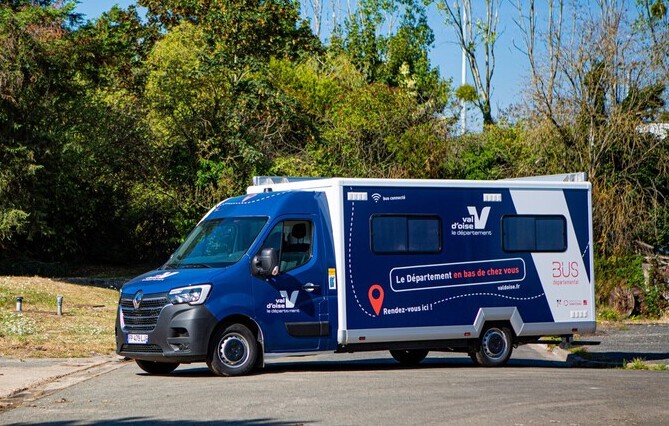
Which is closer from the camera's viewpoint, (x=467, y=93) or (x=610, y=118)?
(x=610, y=118)

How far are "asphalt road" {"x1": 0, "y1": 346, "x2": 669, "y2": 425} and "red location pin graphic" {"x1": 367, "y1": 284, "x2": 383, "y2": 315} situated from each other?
920mm

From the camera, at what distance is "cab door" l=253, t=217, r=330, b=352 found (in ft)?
52.6

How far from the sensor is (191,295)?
15398 mm

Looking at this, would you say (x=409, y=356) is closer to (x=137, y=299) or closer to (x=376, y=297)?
(x=376, y=297)

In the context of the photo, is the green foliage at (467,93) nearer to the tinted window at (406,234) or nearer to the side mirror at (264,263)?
the tinted window at (406,234)

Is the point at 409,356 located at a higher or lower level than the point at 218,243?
lower

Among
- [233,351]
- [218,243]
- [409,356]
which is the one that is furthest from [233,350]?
[409,356]

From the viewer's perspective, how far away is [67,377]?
15.8 meters

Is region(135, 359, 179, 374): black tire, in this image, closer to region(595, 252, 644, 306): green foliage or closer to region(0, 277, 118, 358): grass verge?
region(0, 277, 118, 358): grass verge

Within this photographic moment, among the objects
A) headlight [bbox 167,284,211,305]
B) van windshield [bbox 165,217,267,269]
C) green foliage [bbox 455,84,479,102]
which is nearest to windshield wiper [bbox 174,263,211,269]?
van windshield [bbox 165,217,267,269]

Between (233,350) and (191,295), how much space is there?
3.15 ft

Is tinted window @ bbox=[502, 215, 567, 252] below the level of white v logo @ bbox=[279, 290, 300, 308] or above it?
above

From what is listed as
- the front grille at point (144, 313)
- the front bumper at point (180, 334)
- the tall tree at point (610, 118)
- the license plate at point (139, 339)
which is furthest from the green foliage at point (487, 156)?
the front bumper at point (180, 334)

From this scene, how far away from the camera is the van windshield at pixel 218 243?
16188 millimetres
